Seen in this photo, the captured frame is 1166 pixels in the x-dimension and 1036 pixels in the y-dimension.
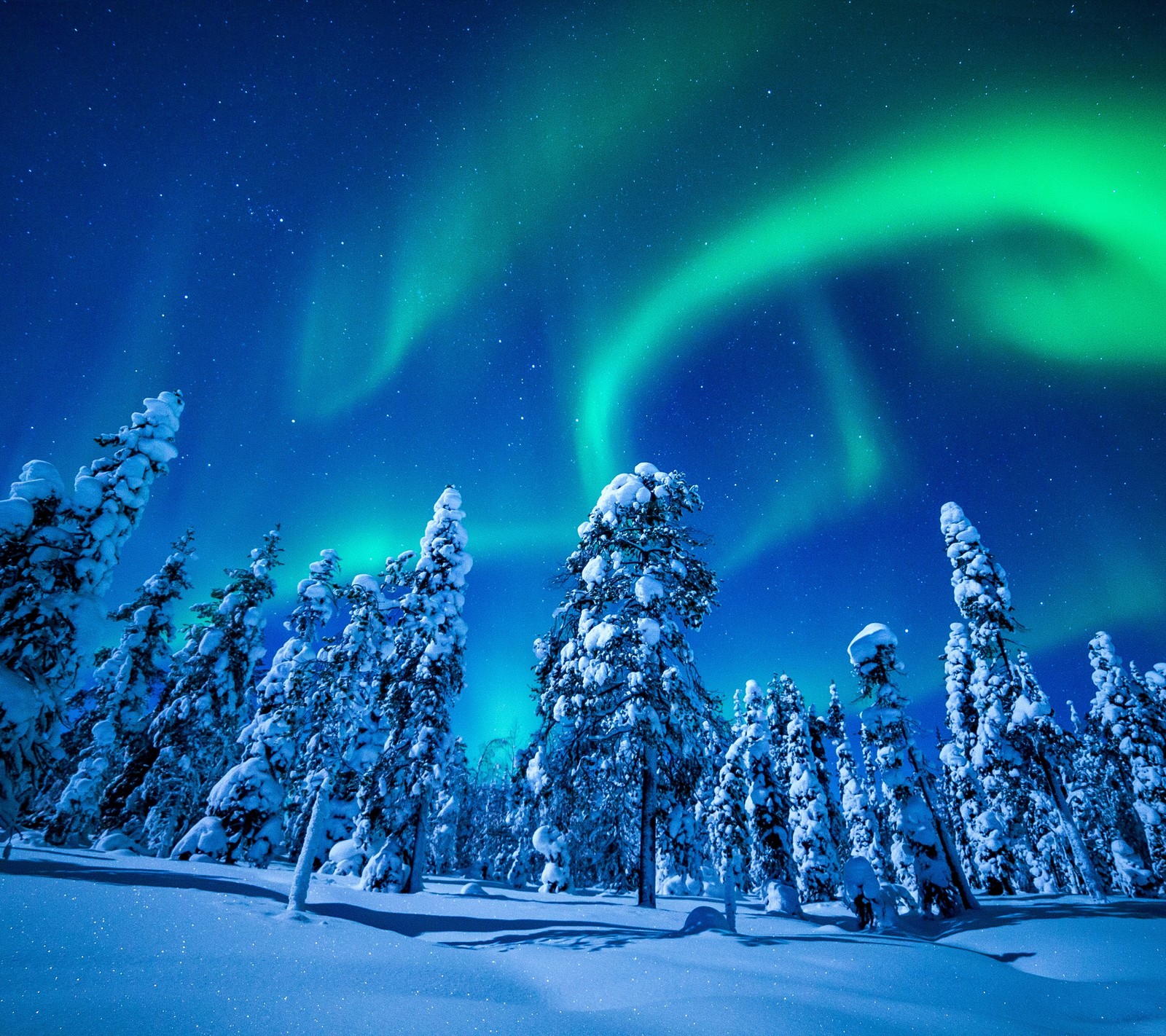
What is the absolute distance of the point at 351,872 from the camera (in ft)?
68.6

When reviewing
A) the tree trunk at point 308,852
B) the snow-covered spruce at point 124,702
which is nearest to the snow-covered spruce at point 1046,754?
the tree trunk at point 308,852

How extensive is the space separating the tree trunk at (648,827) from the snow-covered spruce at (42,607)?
1318 centimetres

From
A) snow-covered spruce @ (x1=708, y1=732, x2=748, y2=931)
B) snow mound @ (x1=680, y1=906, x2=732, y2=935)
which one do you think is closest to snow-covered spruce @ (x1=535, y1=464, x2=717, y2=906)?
snow mound @ (x1=680, y1=906, x2=732, y2=935)

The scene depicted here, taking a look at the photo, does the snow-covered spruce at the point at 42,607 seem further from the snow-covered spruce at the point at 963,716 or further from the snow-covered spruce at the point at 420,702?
the snow-covered spruce at the point at 963,716

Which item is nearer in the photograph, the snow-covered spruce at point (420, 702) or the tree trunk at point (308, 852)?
the tree trunk at point (308, 852)

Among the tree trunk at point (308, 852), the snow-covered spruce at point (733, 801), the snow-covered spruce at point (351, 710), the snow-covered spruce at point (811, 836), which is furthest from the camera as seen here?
the snow-covered spruce at point (811, 836)

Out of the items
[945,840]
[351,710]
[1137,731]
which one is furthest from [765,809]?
[1137,731]

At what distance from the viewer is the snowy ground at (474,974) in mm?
4414

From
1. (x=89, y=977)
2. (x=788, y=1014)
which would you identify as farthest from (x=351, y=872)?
(x=788, y=1014)

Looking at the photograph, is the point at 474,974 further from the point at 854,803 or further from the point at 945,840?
the point at 854,803

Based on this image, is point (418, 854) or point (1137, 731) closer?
point (418, 854)

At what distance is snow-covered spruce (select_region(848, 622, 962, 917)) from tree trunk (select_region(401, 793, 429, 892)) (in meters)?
15.8

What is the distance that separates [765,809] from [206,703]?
86.1ft

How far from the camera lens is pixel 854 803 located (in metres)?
40.2
